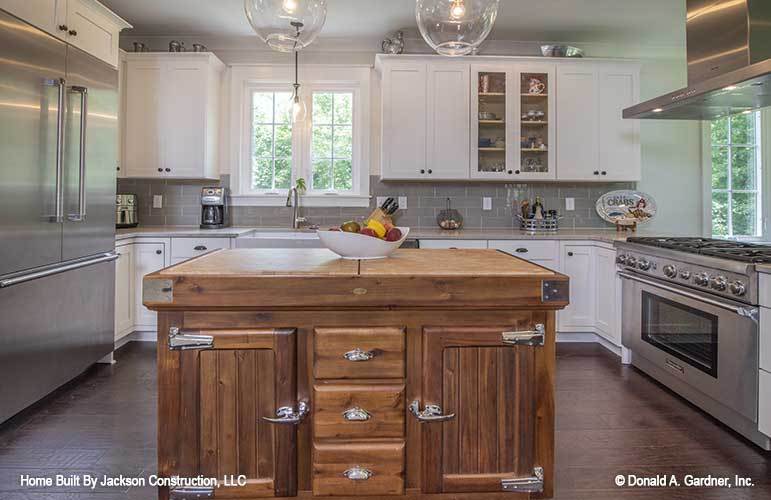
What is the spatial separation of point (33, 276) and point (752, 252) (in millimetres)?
3698

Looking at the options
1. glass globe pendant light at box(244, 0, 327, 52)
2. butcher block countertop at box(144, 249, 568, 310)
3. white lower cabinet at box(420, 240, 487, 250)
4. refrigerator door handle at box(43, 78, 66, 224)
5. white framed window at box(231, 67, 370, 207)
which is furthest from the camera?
white framed window at box(231, 67, 370, 207)

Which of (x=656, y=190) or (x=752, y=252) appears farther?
(x=656, y=190)

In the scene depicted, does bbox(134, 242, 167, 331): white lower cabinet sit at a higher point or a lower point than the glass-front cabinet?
lower

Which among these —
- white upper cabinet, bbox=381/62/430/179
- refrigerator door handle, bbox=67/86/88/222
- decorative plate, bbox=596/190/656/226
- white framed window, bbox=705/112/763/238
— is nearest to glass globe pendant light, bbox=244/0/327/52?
refrigerator door handle, bbox=67/86/88/222

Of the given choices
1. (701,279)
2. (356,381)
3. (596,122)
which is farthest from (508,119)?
(356,381)

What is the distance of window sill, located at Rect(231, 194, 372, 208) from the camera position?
4566 mm

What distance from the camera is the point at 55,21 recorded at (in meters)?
2.66

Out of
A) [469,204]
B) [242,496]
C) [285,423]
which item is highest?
[469,204]

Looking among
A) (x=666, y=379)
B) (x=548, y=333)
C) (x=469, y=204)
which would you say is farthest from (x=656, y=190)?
(x=548, y=333)

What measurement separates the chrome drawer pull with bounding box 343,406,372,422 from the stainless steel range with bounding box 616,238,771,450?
186 centimetres

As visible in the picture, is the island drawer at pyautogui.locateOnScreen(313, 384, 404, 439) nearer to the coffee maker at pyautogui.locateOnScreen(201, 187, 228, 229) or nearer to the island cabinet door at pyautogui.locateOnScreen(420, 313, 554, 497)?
the island cabinet door at pyautogui.locateOnScreen(420, 313, 554, 497)

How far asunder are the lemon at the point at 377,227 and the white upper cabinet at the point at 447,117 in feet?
7.91

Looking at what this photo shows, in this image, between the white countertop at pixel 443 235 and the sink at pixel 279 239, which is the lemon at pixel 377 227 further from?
the white countertop at pixel 443 235

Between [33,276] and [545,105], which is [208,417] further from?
[545,105]
